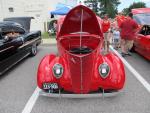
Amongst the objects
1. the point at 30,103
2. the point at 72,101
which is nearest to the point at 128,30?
the point at 72,101

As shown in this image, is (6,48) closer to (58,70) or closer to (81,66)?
(58,70)

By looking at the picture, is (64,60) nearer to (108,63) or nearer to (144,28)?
(108,63)

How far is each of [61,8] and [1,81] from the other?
13880mm

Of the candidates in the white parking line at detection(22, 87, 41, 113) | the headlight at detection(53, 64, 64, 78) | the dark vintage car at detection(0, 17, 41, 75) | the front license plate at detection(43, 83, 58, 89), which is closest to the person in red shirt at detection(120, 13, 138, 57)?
the dark vintage car at detection(0, 17, 41, 75)

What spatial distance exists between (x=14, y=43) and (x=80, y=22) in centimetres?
289

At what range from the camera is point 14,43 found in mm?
7848

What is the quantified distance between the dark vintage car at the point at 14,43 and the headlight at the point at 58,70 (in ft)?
6.96

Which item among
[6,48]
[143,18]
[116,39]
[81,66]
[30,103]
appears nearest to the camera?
[81,66]

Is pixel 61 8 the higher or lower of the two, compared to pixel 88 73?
higher

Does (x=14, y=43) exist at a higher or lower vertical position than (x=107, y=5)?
lower

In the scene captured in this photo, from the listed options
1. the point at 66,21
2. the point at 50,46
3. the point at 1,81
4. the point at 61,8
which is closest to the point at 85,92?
the point at 66,21

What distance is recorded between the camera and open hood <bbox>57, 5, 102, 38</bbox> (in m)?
5.36

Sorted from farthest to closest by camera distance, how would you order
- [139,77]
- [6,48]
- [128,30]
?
[128,30], [6,48], [139,77]

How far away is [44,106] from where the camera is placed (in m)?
5.10
